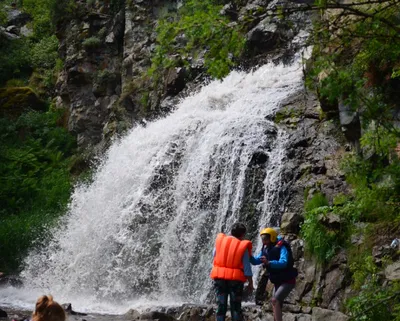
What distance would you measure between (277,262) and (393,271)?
1.94 metres

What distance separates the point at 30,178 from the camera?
22328 millimetres

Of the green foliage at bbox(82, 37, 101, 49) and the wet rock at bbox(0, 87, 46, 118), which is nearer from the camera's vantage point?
the green foliage at bbox(82, 37, 101, 49)

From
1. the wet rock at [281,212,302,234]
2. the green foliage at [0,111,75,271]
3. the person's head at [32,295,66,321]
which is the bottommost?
the green foliage at [0,111,75,271]

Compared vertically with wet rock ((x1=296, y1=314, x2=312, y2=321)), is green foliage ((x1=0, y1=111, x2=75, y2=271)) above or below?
below

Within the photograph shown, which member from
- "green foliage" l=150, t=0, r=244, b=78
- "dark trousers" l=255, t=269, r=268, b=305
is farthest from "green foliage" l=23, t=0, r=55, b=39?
"green foliage" l=150, t=0, r=244, b=78

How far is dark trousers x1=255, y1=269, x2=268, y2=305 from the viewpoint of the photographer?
→ 10.9 metres

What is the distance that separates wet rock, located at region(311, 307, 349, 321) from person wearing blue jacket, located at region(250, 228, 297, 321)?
103cm

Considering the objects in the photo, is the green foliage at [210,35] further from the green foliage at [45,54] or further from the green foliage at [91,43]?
the green foliage at [45,54]

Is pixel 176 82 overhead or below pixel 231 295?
overhead

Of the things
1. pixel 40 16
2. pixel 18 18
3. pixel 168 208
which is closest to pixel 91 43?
pixel 40 16

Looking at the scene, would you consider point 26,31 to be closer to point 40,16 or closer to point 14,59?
point 40,16

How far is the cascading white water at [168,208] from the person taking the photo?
13.7m

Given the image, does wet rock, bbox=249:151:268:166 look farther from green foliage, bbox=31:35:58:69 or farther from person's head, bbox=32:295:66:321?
green foliage, bbox=31:35:58:69

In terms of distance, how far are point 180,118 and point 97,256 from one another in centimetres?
535
